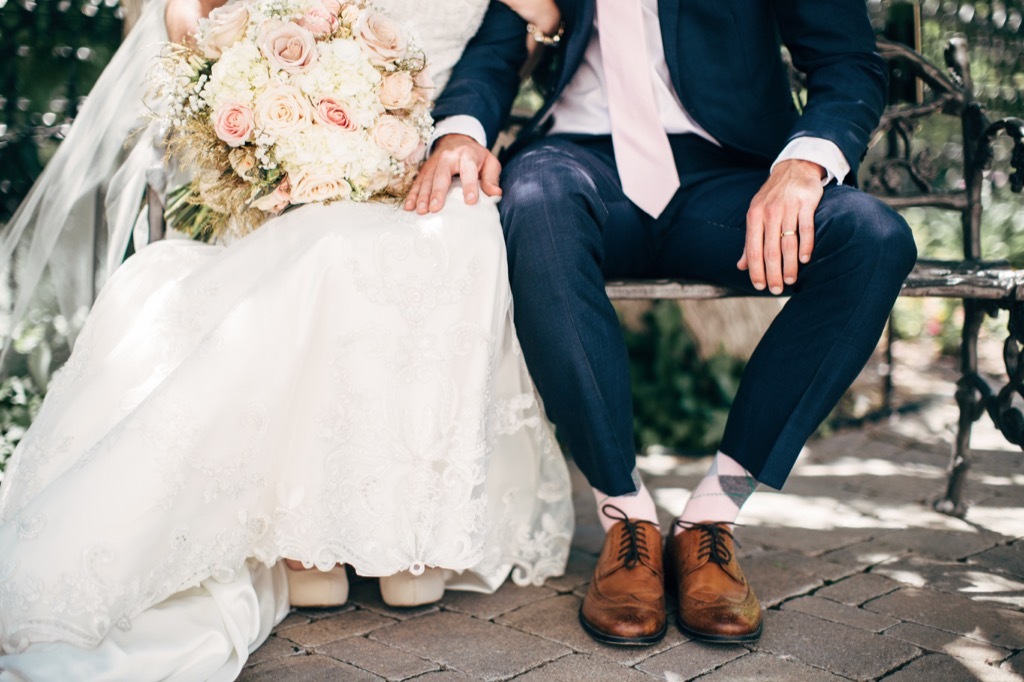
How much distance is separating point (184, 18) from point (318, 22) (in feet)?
1.82

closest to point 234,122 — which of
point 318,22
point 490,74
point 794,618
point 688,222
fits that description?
point 318,22

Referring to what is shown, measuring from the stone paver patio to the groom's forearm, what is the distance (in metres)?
1.34

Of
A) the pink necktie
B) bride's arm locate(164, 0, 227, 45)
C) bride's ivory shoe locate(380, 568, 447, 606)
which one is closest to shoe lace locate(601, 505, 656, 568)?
bride's ivory shoe locate(380, 568, 447, 606)

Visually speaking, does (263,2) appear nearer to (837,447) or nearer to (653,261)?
(653,261)

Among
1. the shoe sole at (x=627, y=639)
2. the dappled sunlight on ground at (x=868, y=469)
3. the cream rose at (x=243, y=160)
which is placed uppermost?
the cream rose at (x=243, y=160)

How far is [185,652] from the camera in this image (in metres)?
1.89

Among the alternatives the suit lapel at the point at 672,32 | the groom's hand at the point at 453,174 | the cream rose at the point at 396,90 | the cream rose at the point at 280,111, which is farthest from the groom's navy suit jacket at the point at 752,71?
the cream rose at the point at 280,111

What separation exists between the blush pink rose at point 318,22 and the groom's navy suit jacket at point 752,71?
1.70ft

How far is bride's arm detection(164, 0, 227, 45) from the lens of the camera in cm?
250

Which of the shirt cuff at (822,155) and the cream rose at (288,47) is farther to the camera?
the shirt cuff at (822,155)

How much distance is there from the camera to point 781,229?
215 cm

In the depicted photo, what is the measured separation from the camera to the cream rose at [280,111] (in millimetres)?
2123

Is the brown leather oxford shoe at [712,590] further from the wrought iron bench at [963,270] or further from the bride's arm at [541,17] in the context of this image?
the bride's arm at [541,17]

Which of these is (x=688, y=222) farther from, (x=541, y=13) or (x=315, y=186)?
(x=315, y=186)
